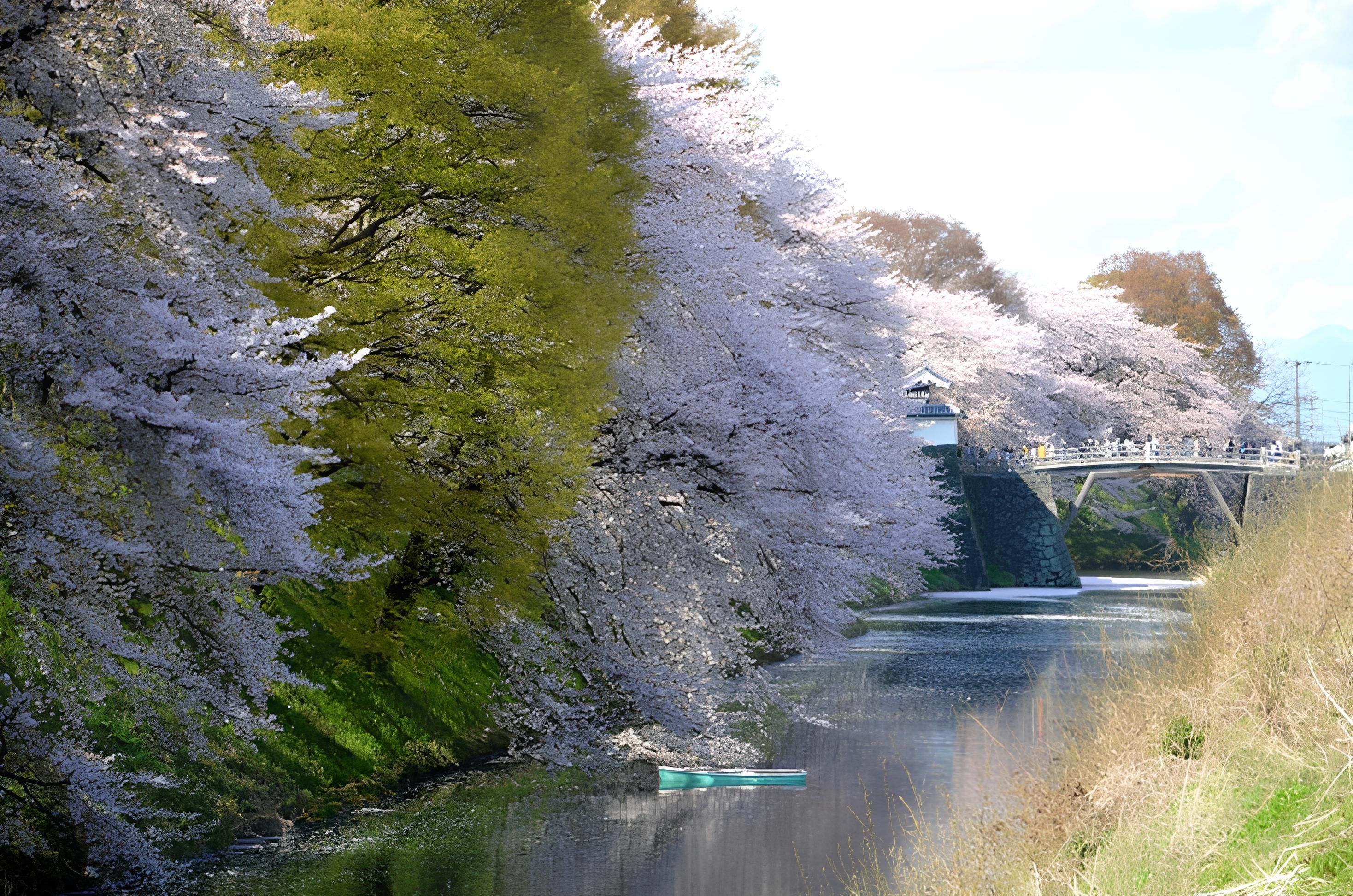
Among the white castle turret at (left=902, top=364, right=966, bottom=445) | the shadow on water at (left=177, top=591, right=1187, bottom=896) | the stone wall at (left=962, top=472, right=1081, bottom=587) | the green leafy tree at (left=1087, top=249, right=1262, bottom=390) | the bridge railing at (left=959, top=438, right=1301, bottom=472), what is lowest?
the shadow on water at (left=177, top=591, right=1187, bottom=896)

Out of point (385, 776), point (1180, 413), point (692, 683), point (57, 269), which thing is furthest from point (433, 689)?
point (1180, 413)

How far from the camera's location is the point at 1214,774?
962cm

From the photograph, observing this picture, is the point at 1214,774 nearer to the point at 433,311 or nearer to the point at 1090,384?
the point at 433,311

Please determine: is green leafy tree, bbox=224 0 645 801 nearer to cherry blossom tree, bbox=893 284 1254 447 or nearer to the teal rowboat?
the teal rowboat

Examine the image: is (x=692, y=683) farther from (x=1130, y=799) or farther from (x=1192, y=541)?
(x=1192, y=541)

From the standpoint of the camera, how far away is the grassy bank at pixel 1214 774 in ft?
25.7

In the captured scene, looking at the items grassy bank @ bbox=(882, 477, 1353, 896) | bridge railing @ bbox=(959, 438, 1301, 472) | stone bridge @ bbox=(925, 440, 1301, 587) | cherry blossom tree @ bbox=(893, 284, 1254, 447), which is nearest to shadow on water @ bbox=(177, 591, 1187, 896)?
grassy bank @ bbox=(882, 477, 1353, 896)

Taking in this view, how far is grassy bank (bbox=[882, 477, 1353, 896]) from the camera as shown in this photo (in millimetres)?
7844

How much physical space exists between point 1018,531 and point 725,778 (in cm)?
3813

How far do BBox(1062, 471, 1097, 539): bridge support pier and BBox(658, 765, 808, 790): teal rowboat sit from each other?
39.3m

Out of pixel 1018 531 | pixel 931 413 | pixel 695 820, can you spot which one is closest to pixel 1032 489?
pixel 1018 531

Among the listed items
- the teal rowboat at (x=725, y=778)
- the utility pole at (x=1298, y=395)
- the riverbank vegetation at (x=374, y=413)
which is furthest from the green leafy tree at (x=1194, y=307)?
the teal rowboat at (x=725, y=778)

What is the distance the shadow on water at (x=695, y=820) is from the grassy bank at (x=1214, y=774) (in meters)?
0.67

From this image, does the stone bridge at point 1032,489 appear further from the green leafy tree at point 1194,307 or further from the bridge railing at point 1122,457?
the green leafy tree at point 1194,307
